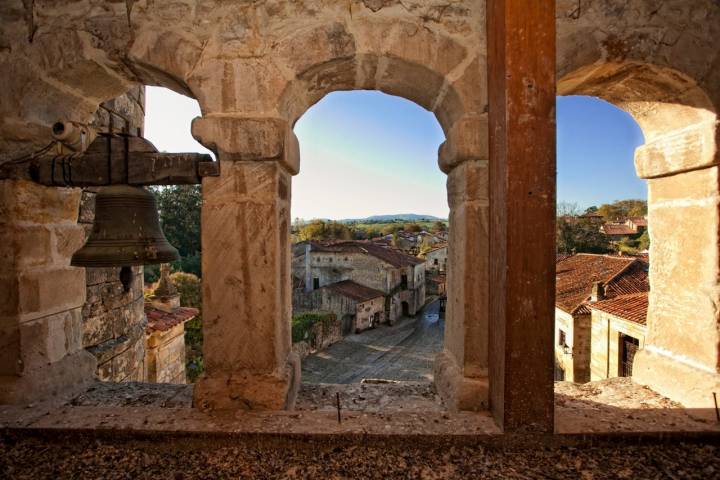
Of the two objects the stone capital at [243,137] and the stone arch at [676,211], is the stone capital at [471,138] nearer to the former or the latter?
the stone arch at [676,211]

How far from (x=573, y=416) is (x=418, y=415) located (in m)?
0.69

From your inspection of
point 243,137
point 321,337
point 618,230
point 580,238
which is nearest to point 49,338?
point 243,137

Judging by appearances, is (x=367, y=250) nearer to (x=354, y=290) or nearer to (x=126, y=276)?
(x=354, y=290)

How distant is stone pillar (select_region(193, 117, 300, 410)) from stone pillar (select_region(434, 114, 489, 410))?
839 millimetres

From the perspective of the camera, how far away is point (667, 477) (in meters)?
1.22

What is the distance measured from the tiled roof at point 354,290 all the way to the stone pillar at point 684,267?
822 inches

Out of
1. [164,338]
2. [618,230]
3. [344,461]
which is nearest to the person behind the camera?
[344,461]

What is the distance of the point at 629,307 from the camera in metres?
8.05

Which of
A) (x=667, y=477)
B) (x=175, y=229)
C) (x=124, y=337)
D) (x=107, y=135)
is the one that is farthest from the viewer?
(x=175, y=229)

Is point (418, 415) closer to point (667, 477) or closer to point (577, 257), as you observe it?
point (667, 477)

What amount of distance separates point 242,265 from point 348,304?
21.1m

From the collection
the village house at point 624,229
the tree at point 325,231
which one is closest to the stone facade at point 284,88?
the village house at point 624,229

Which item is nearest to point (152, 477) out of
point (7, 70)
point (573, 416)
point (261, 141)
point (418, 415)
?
point (418, 415)

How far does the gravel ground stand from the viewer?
4.11ft
